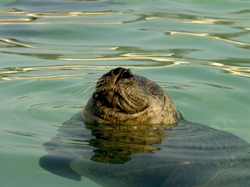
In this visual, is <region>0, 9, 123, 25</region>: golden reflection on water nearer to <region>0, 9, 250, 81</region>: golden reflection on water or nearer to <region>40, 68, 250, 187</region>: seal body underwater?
<region>0, 9, 250, 81</region>: golden reflection on water

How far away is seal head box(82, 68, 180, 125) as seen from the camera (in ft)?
15.3

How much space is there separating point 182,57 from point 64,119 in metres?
3.80

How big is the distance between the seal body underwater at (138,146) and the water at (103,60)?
0.72 feet

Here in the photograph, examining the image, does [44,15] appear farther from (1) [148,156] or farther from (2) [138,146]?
(1) [148,156]

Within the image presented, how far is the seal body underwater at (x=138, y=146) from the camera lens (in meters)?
4.09

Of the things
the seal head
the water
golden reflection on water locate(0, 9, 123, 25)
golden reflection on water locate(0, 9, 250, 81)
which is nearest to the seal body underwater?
the seal head

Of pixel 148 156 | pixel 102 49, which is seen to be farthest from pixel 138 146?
pixel 102 49

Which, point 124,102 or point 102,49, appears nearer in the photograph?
point 124,102

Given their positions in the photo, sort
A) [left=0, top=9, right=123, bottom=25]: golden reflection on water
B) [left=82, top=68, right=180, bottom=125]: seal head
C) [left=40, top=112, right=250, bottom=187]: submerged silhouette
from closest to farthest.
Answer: [left=40, top=112, right=250, bottom=187]: submerged silhouette, [left=82, top=68, right=180, bottom=125]: seal head, [left=0, top=9, right=123, bottom=25]: golden reflection on water

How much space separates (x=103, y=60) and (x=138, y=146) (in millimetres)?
4417

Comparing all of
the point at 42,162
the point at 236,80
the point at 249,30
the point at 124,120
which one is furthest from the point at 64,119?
the point at 249,30

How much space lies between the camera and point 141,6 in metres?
13.3

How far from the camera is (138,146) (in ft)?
14.8

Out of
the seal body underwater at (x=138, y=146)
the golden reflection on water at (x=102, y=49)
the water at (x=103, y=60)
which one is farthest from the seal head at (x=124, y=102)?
the golden reflection on water at (x=102, y=49)
